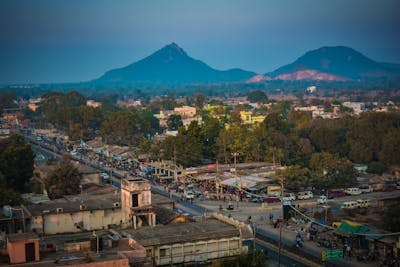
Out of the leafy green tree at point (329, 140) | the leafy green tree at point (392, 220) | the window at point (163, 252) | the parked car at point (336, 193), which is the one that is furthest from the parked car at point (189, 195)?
the leafy green tree at point (329, 140)

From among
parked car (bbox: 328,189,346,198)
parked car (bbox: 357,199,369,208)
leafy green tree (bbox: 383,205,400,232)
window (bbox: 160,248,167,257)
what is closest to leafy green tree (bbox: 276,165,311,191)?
parked car (bbox: 328,189,346,198)

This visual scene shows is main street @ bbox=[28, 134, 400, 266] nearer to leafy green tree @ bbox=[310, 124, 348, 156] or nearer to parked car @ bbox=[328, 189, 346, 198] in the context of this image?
parked car @ bbox=[328, 189, 346, 198]

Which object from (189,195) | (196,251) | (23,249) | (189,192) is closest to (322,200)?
(189,195)

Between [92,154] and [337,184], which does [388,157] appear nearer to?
[337,184]

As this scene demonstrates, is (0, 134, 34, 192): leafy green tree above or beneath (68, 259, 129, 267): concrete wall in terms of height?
beneath

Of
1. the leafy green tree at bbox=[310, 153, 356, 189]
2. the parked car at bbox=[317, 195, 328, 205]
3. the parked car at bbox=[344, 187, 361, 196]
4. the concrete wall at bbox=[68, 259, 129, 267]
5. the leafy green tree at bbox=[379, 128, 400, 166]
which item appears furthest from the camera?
the leafy green tree at bbox=[379, 128, 400, 166]

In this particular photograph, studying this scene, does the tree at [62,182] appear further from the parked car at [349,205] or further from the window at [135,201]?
the parked car at [349,205]
